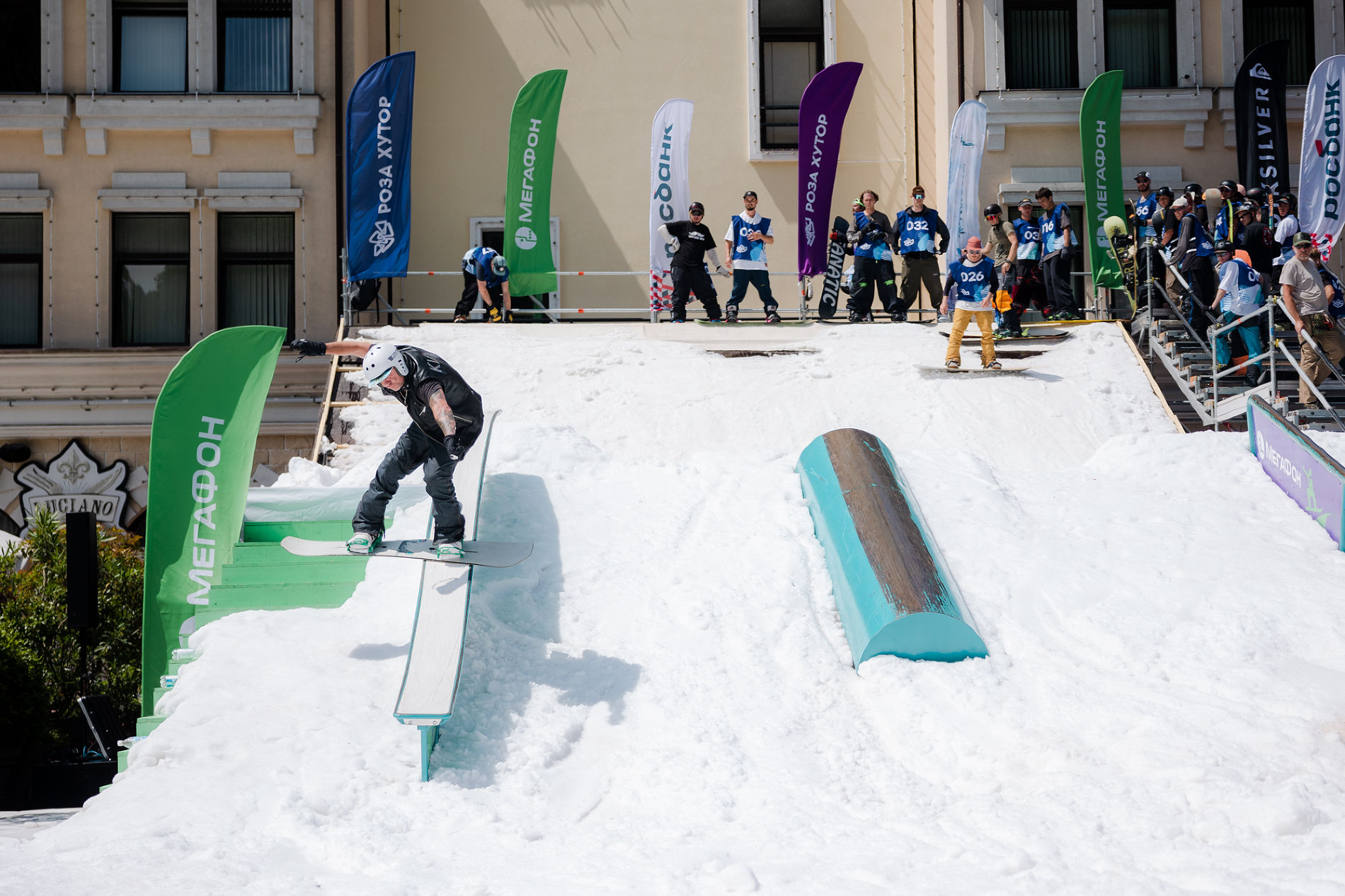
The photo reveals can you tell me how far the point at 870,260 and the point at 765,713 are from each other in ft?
33.2

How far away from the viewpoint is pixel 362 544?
7324 mm

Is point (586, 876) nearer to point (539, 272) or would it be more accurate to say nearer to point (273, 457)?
point (539, 272)

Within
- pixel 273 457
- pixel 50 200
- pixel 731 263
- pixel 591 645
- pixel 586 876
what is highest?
pixel 50 200

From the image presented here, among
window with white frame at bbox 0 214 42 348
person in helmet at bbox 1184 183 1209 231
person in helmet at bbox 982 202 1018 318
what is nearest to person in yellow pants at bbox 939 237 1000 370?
person in helmet at bbox 982 202 1018 318

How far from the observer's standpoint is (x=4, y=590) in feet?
39.1

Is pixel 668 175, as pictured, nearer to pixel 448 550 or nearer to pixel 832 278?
pixel 832 278

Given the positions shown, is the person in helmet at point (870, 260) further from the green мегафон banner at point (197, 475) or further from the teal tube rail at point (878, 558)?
the green мегафон banner at point (197, 475)

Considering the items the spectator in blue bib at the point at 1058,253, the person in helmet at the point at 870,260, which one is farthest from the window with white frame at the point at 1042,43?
the person in helmet at the point at 870,260

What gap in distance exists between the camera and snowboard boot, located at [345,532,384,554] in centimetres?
728

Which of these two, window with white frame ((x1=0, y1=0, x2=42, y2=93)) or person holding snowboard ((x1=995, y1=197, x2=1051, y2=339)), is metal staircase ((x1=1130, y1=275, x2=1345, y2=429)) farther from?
window with white frame ((x1=0, y1=0, x2=42, y2=93))

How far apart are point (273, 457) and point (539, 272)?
479 cm

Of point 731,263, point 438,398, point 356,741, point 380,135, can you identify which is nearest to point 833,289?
point 731,263

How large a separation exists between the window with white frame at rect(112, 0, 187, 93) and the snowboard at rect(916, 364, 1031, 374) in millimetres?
12280

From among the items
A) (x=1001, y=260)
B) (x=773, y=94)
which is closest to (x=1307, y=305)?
(x=1001, y=260)
